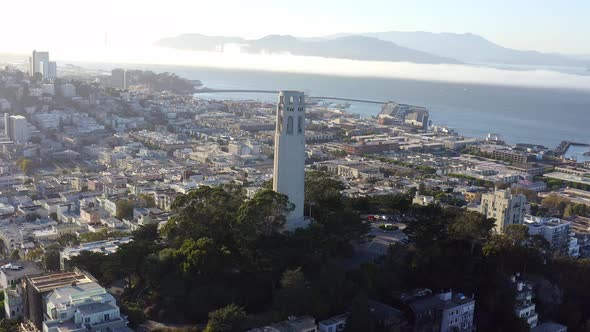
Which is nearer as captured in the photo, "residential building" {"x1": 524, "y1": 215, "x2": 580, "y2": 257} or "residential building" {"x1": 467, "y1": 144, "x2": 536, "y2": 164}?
"residential building" {"x1": 524, "y1": 215, "x2": 580, "y2": 257}

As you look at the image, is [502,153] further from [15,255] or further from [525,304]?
[15,255]

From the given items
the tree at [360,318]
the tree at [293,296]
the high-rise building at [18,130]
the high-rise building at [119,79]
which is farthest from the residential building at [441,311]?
the high-rise building at [119,79]

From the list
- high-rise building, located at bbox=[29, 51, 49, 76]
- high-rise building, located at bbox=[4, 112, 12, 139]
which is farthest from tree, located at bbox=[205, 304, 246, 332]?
high-rise building, located at bbox=[29, 51, 49, 76]

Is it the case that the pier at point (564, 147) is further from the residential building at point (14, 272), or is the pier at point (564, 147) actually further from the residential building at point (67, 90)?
the residential building at point (14, 272)

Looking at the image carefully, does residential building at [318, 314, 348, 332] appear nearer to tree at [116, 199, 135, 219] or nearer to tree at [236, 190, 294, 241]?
tree at [236, 190, 294, 241]

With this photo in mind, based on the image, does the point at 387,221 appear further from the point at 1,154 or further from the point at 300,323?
the point at 1,154

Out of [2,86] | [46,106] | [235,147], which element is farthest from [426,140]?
[2,86]
